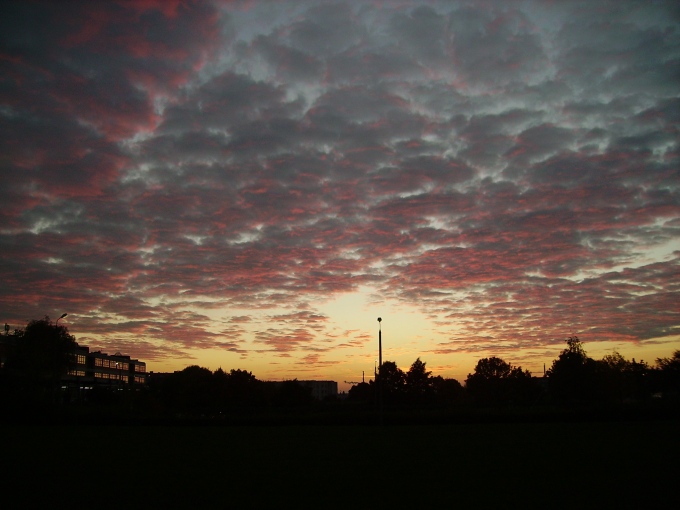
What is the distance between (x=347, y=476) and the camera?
1578 centimetres

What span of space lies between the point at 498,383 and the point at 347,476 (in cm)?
10970

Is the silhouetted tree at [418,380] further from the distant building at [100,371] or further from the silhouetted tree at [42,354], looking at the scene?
the distant building at [100,371]

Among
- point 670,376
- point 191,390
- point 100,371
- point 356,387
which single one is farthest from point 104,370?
point 670,376

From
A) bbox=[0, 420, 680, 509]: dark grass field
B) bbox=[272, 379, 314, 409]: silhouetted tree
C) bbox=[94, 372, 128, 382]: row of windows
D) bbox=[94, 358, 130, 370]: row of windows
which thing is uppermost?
bbox=[94, 358, 130, 370]: row of windows

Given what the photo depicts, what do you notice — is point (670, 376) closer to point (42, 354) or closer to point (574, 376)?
point (574, 376)

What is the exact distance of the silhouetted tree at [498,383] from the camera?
10831 centimetres

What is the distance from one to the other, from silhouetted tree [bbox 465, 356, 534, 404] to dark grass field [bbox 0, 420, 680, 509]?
87525 millimetres

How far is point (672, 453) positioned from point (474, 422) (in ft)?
97.7

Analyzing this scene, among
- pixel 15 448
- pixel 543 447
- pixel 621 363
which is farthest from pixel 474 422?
pixel 621 363

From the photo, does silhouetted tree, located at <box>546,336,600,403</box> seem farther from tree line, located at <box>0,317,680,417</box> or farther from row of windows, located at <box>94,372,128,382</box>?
row of windows, located at <box>94,372,128,382</box>

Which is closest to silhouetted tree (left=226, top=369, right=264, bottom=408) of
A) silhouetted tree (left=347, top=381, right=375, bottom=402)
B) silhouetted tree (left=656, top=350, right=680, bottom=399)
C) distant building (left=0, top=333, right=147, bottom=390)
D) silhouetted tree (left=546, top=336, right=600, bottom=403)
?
silhouetted tree (left=347, top=381, right=375, bottom=402)

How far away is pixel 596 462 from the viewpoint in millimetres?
18391

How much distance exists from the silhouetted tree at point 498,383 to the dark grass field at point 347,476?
87525mm

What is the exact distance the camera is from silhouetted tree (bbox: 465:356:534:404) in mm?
108312
